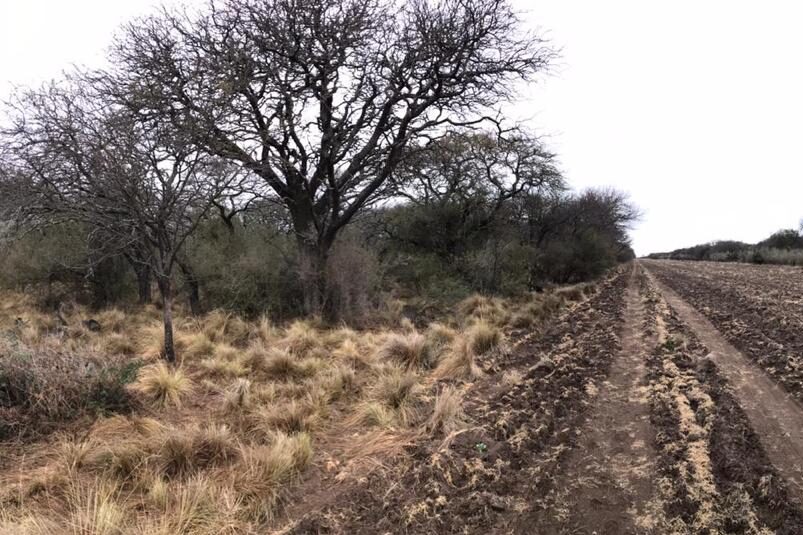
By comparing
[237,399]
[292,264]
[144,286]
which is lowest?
[237,399]

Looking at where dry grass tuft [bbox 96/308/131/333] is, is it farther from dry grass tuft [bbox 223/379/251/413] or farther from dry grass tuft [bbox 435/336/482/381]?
dry grass tuft [bbox 435/336/482/381]

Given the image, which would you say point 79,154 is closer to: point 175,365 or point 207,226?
point 175,365

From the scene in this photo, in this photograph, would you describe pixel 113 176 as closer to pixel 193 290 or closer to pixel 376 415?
pixel 376 415

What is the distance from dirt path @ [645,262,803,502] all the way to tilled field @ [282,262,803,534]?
0.06 ft

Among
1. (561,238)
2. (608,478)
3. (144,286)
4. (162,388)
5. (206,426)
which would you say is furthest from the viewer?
(561,238)

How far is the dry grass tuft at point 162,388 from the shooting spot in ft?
19.7

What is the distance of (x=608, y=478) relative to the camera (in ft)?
11.2

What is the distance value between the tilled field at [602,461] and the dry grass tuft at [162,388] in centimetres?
355

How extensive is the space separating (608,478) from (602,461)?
0.96ft

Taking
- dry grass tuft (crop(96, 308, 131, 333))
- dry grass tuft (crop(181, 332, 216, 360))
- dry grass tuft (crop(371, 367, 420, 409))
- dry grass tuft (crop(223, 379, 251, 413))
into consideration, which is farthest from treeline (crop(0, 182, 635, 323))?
dry grass tuft (crop(371, 367, 420, 409))

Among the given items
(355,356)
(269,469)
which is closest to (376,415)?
(269,469)

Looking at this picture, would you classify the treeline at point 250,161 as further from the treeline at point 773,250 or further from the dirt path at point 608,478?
the treeline at point 773,250

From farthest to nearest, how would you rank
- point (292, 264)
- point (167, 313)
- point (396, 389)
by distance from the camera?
point (292, 264) → point (167, 313) → point (396, 389)

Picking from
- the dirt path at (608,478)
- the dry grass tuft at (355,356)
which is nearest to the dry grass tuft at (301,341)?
the dry grass tuft at (355,356)
